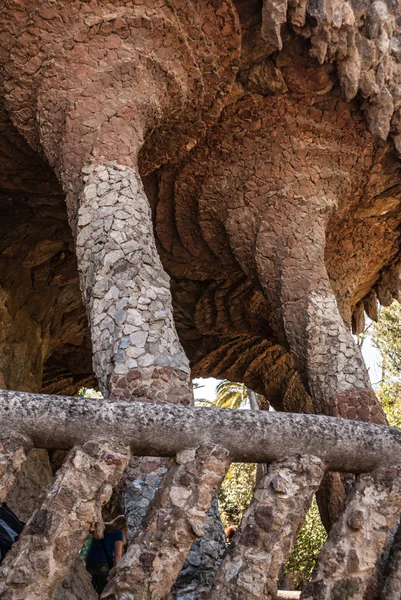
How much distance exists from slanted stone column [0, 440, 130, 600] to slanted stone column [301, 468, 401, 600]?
0.72 metres

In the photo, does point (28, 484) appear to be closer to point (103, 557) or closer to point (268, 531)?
point (103, 557)

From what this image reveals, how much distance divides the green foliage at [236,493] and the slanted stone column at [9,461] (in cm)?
1231

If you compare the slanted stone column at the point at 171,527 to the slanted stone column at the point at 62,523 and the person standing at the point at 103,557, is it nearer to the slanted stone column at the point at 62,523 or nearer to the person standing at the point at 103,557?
the slanted stone column at the point at 62,523

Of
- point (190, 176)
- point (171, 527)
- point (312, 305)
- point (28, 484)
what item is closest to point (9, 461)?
point (171, 527)

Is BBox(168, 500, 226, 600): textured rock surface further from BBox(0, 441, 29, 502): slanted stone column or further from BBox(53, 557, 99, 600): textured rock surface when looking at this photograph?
BBox(53, 557, 99, 600): textured rock surface

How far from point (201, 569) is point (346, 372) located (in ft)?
7.29

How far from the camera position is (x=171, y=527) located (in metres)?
1.90

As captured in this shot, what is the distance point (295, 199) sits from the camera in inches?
204

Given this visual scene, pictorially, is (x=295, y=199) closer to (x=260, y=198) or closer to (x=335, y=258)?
(x=260, y=198)

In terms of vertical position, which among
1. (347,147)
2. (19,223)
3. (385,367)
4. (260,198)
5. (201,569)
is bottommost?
(201,569)

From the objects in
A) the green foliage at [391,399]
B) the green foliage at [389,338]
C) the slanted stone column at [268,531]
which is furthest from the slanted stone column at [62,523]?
the green foliage at [389,338]

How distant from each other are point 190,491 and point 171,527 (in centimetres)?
12

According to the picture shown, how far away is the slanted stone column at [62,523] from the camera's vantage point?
1716 mm

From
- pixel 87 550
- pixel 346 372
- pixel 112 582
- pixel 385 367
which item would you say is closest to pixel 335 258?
pixel 346 372
